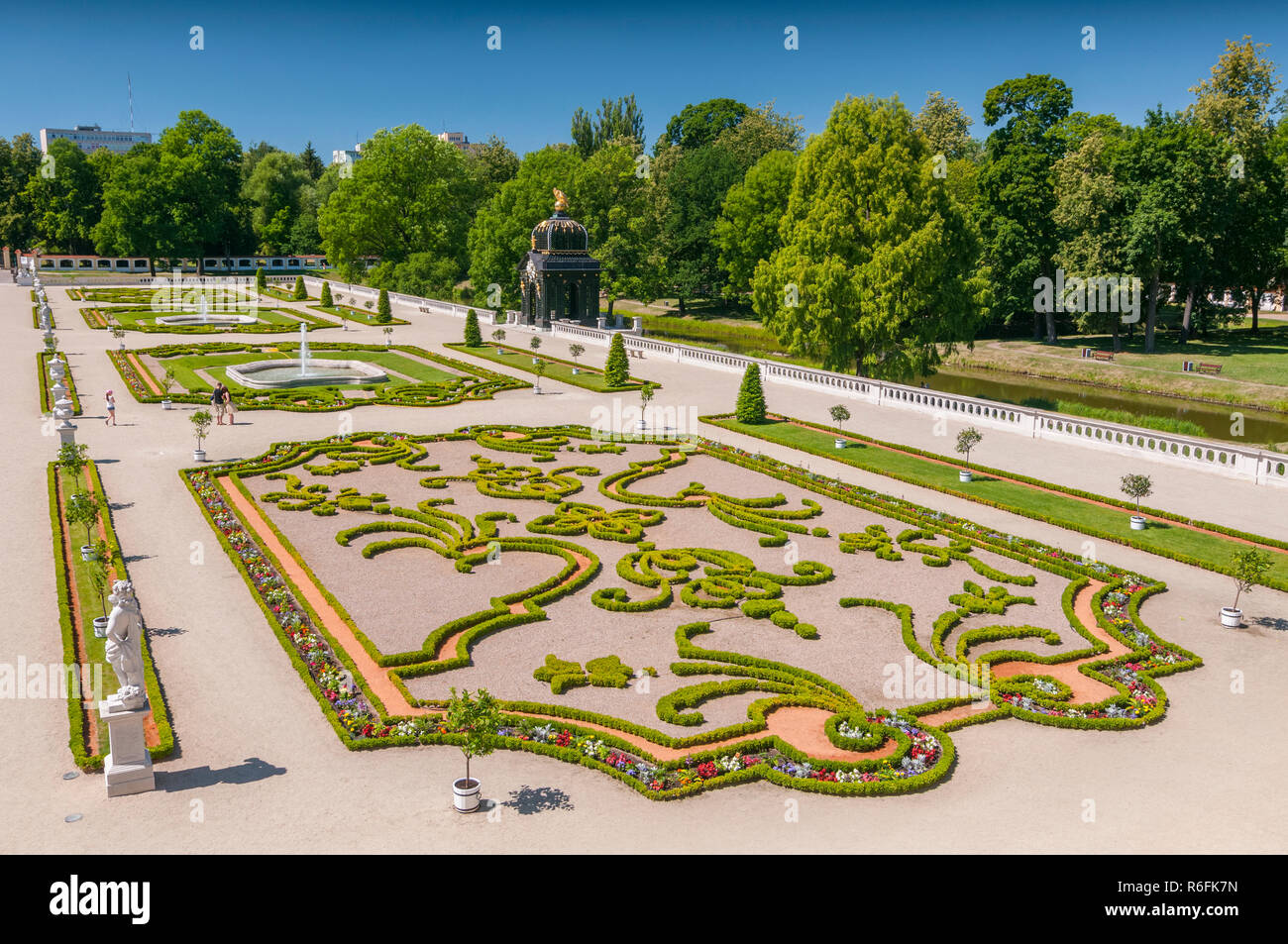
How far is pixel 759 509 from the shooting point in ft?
92.2

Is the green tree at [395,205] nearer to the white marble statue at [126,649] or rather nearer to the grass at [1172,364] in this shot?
the grass at [1172,364]

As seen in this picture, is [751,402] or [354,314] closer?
[751,402]

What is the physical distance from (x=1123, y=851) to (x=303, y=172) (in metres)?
157

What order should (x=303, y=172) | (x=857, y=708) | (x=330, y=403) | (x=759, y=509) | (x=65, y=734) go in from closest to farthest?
(x=65, y=734), (x=857, y=708), (x=759, y=509), (x=330, y=403), (x=303, y=172)

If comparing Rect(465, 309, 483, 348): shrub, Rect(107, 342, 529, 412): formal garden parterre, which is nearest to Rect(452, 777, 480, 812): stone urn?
Rect(107, 342, 529, 412): formal garden parterre

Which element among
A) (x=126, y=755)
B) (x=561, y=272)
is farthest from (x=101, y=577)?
(x=561, y=272)

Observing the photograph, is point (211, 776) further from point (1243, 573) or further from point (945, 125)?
point (945, 125)

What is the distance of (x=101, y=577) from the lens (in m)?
20.6

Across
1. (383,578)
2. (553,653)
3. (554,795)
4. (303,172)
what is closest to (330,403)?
(383,578)

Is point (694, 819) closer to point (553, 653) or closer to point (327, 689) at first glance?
point (553, 653)

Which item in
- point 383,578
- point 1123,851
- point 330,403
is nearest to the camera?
point 1123,851

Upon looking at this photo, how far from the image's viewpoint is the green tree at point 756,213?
80625mm

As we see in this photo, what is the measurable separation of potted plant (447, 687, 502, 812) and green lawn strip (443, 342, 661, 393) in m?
34.1

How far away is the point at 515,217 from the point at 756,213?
21078 millimetres
